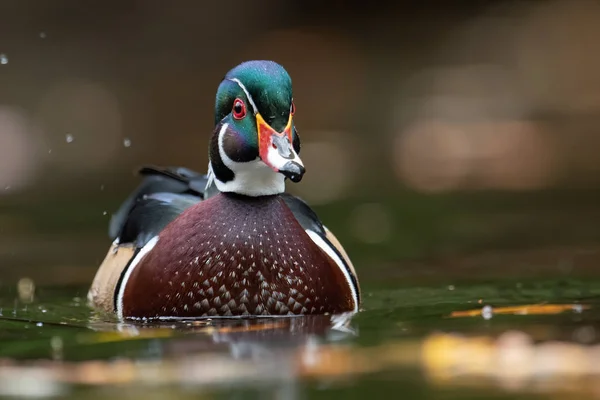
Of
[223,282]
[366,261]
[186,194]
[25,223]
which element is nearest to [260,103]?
[223,282]

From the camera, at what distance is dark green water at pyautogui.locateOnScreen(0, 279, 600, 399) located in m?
4.74

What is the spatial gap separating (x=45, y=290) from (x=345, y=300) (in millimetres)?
2229

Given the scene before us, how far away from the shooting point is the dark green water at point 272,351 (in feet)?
15.6

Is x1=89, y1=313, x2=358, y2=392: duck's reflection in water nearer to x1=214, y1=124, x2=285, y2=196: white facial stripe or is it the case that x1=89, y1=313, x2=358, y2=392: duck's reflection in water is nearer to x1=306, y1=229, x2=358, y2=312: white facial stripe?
x1=306, y1=229, x2=358, y2=312: white facial stripe

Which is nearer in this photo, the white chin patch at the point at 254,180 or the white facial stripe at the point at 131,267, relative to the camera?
the white chin patch at the point at 254,180

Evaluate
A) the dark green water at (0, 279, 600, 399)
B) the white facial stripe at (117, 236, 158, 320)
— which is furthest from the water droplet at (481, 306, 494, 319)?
the white facial stripe at (117, 236, 158, 320)

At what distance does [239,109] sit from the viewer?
6469 millimetres

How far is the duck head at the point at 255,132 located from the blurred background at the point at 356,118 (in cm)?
192

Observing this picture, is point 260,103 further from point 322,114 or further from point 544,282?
point 322,114

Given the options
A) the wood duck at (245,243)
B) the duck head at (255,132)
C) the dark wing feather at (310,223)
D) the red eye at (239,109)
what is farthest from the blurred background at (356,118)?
the red eye at (239,109)

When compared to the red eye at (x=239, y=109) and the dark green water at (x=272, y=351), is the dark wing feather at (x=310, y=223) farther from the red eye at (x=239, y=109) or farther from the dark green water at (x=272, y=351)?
the red eye at (x=239, y=109)

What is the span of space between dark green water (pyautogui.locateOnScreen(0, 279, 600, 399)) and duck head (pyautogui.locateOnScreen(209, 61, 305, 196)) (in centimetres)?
74

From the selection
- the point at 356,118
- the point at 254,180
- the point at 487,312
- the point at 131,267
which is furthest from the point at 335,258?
the point at 356,118

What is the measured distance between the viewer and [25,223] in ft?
34.3
